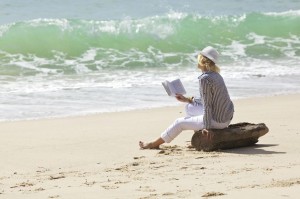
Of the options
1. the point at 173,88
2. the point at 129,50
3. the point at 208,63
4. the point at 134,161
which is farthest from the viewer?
the point at 129,50

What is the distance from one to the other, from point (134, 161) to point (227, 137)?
3.22 feet

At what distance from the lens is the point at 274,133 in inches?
368

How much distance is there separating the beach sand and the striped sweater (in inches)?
13.6

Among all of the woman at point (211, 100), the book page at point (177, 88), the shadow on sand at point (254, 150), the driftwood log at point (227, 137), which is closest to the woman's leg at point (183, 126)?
the woman at point (211, 100)

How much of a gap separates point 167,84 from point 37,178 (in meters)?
1.91

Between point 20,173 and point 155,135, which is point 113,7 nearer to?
point 155,135

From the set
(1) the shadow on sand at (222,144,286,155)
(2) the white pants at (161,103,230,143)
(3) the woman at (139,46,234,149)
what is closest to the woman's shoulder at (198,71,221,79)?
(3) the woman at (139,46,234,149)

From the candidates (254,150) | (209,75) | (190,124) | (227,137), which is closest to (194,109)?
(190,124)

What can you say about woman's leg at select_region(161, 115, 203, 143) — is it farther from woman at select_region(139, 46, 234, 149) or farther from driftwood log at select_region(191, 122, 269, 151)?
driftwood log at select_region(191, 122, 269, 151)

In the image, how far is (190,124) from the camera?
28.2 feet

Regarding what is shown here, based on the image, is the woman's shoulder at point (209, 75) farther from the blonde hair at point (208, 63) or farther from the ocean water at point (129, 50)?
the ocean water at point (129, 50)

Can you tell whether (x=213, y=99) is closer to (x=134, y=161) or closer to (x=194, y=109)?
(x=194, y=109)

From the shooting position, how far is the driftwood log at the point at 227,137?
8328mm

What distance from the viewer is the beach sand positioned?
648 centimetres
